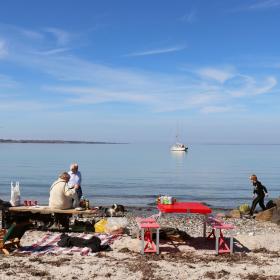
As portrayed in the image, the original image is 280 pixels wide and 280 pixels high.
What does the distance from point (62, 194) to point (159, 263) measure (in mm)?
4458

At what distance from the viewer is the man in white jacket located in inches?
545

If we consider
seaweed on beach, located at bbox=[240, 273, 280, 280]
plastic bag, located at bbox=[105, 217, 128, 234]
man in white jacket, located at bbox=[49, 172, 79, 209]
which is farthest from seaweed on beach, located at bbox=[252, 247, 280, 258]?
man in white jacket, located at bbox=[49, 172, 79, 209]

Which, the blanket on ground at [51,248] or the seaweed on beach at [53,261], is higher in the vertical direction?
the blanket on ground at [51,248]

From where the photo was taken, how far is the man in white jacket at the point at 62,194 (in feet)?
45.4

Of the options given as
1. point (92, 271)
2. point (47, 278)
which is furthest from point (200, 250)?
point (47, 278)

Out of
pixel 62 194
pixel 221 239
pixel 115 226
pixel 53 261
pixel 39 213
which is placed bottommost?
pixel 53 261

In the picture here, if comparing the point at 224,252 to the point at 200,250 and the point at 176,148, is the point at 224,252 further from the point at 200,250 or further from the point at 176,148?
the point at 176,148

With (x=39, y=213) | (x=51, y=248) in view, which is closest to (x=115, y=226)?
(x=39, y=213)

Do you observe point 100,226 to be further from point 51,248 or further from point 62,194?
point 51,248

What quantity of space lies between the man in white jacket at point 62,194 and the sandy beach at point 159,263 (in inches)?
52.5

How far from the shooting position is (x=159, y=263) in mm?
10719

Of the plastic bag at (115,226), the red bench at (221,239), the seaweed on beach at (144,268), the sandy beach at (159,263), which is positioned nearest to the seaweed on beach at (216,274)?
the sandy beach at (159,263)

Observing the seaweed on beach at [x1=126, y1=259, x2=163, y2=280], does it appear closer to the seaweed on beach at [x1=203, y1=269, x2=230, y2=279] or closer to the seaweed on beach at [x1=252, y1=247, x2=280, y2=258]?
the seaweed on beach at [x1=203, y1=269, x2=230, y2=279]

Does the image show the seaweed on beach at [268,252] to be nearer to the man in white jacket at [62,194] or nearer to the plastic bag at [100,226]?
the plastic bag at [100,226]
